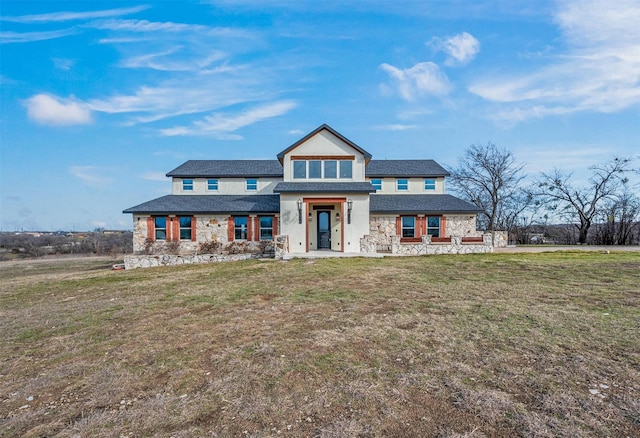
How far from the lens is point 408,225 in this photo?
74.7ft

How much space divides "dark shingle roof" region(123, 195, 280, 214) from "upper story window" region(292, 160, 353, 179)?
127 inches

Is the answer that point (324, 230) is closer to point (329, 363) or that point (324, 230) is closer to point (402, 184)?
point (402, 184)

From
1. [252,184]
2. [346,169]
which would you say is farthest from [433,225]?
[252,184]

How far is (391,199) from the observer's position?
→ 2462 centimetres

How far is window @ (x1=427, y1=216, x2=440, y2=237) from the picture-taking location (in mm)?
22781

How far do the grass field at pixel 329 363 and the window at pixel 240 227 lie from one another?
12.5 metres

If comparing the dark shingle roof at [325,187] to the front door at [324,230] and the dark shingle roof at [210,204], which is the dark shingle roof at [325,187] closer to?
the front door at [324,230]

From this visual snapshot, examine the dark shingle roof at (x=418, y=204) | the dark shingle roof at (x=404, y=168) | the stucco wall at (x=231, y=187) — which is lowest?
the dark shingle roof at (x=418, y=204)

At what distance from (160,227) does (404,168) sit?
19010 millimetres

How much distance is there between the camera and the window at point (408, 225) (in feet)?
74.6

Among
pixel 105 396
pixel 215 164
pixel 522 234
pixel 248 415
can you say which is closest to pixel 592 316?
pixel 248 415

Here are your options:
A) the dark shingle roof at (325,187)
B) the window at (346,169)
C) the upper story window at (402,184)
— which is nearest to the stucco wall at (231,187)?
the dark shingle roof at (325,187)

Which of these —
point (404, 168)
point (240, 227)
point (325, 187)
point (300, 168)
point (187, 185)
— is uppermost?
point (404, 168)

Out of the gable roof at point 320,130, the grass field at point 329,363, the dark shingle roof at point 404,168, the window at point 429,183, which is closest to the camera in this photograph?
the grass field at point 329,363
